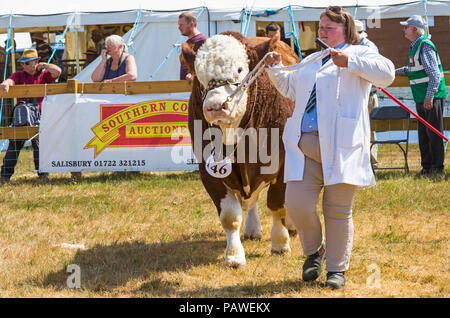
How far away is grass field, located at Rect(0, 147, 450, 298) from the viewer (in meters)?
4.25

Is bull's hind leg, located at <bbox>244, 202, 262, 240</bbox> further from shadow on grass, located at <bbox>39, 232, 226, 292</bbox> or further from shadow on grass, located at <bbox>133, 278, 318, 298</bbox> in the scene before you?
shadow on grass, located at <bbox>133, 278, 318, 298</bbox>

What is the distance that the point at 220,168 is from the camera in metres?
4.82

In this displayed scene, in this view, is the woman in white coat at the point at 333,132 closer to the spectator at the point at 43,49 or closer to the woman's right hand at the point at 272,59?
the woman's right hand at the point at 272,59

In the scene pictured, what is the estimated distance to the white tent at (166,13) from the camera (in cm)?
1272

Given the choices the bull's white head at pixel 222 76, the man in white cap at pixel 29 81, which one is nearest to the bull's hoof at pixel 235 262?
the bull's white head at pixel 222 76

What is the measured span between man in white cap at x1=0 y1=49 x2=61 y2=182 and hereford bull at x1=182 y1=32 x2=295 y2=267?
17.1 feet

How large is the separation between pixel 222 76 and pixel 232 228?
49.9 inches

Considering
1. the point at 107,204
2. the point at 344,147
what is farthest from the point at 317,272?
the point at 107,204

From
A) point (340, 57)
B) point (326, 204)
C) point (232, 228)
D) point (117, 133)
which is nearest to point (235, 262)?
point (232, 228)

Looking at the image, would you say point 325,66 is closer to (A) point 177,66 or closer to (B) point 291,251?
(B) point 291,251

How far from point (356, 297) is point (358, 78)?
1.44 metres

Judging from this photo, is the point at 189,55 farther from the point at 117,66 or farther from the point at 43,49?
the point at 43,49

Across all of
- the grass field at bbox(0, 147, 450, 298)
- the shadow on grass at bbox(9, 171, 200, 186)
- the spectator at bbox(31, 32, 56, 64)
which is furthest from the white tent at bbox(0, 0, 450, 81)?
the grass field at bbox(0, 147, 450, 298)

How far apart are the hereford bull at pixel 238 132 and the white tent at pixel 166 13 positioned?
803 centimetres
